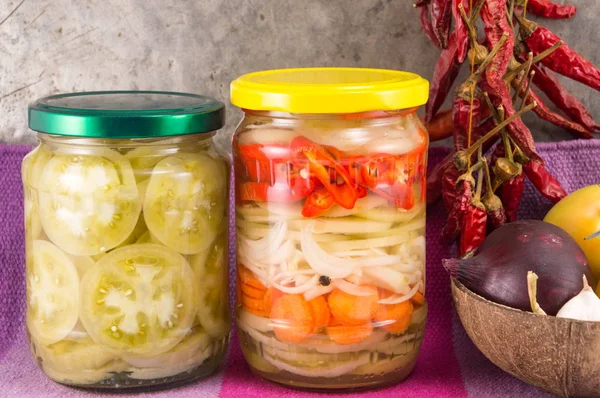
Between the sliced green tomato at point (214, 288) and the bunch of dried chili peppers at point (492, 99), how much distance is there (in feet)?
1.33

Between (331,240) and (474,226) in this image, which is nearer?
(331,240)

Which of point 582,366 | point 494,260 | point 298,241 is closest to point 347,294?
point 298,241

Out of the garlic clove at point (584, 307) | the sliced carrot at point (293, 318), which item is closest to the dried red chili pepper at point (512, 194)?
the garlic clove at point (584, 307)

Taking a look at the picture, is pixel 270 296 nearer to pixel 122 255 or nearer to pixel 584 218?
pixel 122 255

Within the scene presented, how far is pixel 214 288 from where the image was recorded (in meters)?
1.42

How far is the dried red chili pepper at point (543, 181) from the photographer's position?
5.07 ft

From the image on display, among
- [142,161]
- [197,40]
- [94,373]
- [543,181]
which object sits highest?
[197,40]

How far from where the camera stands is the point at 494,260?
1285 millimetres

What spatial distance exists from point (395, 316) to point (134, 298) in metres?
0.40

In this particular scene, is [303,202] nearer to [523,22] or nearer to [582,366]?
[582,366]

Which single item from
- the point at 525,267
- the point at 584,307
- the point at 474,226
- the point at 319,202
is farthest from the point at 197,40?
the point at 584,307

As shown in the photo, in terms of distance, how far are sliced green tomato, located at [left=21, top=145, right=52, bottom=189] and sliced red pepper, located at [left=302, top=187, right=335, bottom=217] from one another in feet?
1.34

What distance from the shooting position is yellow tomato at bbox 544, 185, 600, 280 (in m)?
1.41

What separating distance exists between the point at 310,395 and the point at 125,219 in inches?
15.6
